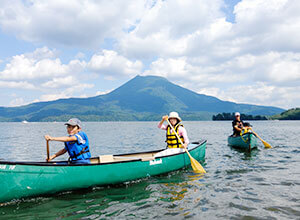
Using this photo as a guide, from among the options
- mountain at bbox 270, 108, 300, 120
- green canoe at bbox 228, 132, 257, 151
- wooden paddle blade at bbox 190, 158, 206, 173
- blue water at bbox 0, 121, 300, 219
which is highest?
mountain at bbox 270, 108, 300, 120

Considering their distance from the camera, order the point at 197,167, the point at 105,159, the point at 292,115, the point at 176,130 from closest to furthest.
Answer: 1. the point at 105,159
2. the point at 197,167
3. the point at 176,130
4. the point at 292,115

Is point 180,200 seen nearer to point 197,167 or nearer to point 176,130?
point 197,167

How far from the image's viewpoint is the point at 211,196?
8.41 m

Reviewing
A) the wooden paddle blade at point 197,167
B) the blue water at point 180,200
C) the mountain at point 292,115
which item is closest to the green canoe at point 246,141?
the blue water at point 180,200

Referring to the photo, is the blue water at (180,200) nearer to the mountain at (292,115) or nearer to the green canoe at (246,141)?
the green canoe at (246,141)

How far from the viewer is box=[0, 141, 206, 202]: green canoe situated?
7277 mm

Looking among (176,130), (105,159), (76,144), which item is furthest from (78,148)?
(176,130)

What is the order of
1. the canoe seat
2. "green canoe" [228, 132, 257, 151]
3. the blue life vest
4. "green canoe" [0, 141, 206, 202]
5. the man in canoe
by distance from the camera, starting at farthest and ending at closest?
"green canoe" [228, 132, 257, 151]
the canoe seat
the blue life vest
the man in canoe
"green canoe" [0, 141, 206, 202]

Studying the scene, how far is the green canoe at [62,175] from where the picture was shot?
287 inches

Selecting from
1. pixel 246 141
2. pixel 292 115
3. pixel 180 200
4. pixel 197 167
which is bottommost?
pixel 180 200

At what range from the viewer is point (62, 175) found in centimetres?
808

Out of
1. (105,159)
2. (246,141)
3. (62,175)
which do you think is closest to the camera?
(62,175)

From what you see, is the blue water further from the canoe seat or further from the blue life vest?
the canoe seat

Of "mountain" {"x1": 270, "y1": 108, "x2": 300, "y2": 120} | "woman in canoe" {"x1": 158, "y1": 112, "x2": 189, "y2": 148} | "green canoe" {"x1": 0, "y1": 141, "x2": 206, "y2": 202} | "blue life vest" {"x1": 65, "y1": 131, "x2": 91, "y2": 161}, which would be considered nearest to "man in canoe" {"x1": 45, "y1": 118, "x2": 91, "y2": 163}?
"blue life vest" {"x1": 65, "y1": 131, "x2": 91, "y2": 161}
